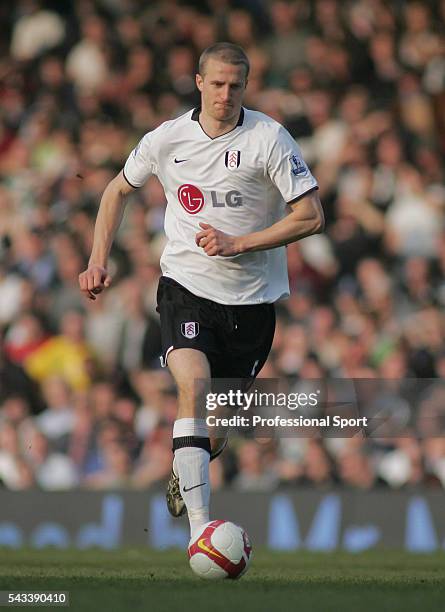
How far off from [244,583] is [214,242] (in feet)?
5.49

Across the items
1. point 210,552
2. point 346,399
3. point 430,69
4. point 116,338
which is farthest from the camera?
point 430,69

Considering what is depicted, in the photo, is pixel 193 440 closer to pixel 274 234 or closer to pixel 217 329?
pixel 217 329

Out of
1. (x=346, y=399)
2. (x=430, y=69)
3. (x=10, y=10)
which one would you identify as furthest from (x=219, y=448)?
(x=10, y=10)

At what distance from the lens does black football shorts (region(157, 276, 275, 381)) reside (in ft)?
24.8

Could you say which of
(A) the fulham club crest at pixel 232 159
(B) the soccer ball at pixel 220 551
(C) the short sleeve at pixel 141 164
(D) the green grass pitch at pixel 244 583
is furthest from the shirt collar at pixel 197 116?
(D) the green grass pitch at pixel 244 583

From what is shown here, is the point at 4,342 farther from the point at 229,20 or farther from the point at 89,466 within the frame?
the point at 229,20

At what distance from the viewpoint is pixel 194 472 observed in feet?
23.5

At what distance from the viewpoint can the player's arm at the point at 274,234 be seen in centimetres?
706

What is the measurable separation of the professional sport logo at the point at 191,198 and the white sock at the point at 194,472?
46.3 inches

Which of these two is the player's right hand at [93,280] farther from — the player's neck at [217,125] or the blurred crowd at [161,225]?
the blurred crowd at [161,225]

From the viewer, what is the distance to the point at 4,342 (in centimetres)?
1380

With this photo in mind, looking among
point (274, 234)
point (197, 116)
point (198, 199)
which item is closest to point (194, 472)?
point (274, 234)

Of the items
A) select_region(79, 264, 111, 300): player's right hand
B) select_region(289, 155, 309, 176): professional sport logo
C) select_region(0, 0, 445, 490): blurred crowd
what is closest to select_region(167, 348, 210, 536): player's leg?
select_region(79, 264, 111, 300): player's right hand

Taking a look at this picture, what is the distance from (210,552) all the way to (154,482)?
4841mm
